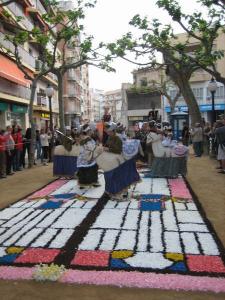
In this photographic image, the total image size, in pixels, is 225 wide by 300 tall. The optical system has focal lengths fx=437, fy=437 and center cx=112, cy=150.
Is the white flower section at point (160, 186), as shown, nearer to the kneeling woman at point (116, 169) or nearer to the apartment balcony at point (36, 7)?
the kneeling woman at point (116, 169)

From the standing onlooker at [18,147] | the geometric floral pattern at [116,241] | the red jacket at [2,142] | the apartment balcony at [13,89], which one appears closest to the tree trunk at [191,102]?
the apartment balcony at [13,89]

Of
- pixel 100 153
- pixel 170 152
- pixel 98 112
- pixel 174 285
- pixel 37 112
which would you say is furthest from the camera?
pixel 98 112

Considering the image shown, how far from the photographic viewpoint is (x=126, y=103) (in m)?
66.2

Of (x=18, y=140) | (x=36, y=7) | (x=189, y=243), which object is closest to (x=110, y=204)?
(x=189, y=243)

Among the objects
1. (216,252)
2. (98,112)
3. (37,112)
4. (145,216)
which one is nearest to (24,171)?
(145,216)

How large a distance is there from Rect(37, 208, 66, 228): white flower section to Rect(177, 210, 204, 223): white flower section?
2253 mm

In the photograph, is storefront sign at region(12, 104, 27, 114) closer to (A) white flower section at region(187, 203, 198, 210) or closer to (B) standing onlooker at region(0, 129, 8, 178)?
(B) standing onlooker at region(0, 129, 8, 178)

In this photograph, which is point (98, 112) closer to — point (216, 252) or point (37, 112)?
point (37, 112)

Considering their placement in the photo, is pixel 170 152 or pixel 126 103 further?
pixel 126 103

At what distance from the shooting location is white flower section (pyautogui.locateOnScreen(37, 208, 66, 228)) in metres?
7.62

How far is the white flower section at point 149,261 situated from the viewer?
5.49 m

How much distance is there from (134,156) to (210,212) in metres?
2.35

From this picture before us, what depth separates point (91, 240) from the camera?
658 centimetres

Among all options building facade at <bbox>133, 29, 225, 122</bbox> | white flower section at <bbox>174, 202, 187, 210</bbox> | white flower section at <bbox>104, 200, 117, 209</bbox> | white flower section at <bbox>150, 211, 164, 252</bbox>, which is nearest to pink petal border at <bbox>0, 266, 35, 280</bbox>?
white flower section at <bbox>150, 211, 164, 252</bbox>
